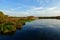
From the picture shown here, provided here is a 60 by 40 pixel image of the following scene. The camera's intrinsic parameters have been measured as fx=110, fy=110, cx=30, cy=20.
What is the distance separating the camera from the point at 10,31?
92.1 ft

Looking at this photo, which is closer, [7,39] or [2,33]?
[7,39]

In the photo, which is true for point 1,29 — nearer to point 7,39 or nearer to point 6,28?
point 6,28

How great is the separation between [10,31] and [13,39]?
6.20m

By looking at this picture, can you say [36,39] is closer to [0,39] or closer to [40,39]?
[40,39]

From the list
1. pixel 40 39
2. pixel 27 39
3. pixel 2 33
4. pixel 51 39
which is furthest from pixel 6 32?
pixel 51 39

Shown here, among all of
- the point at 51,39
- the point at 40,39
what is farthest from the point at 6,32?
the point at 51,39

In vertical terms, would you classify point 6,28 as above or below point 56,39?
above

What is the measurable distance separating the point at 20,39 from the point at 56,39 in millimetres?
7277

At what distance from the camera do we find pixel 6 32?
88.7 ft

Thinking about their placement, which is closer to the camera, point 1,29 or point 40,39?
point 40,39

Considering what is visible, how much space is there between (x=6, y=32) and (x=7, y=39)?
199 inches

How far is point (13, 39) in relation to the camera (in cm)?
2219

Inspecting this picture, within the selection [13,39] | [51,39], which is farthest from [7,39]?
[51,39]

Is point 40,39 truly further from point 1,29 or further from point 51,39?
point 1,29
